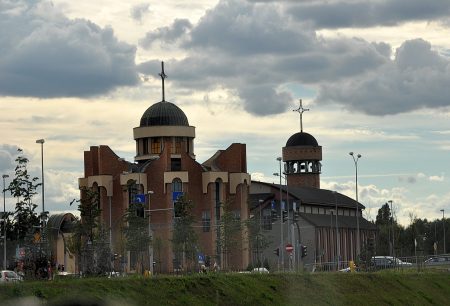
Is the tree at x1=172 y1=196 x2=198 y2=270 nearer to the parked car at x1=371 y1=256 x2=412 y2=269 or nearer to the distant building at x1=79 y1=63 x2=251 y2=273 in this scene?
the parked car at x1=371 y1=256 x2=412 y2=269

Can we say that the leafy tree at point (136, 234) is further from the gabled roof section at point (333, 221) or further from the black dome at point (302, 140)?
the black dome at point (302, 140)

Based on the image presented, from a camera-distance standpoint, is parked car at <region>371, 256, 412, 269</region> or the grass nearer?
the grass

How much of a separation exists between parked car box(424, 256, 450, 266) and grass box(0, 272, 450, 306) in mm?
34953

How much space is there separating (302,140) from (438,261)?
67.0m

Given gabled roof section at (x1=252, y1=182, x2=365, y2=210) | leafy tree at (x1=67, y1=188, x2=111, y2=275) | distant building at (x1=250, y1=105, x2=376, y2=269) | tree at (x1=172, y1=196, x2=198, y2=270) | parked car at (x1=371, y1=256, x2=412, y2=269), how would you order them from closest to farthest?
leafy tree at (x1=67, y1=188, x2=111, y2=275) < tree at (x1=172, y1=196, x2=198, y2=270) < parked car at (x1=371, y1=256, x2=412, y2=269) < distant building at (x1=250, y1=105, x2=376, y2=269) < gabled roof section at (x1=252, y1=182, x2=365, y2=210)

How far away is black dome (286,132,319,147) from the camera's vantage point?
187750 millimetres

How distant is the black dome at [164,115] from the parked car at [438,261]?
3683 centimetres

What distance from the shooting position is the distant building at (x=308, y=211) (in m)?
149

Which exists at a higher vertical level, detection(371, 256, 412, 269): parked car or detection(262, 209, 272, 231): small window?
detection(262, 209, 272, 231): small window

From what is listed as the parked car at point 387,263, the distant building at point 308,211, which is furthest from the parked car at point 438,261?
the distant building at point 308,211

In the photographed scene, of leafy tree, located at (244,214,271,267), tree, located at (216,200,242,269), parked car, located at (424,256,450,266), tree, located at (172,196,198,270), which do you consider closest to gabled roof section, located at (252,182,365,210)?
parked car, located at (424,256,450,266)

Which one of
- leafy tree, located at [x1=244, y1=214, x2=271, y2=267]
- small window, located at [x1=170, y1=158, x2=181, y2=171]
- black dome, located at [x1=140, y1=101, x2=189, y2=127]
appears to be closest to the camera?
leafy tree, located at [x1=244, y1=214, x2=271, y2=267]

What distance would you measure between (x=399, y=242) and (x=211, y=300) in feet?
318

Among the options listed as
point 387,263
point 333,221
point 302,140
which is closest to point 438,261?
point 387,263
